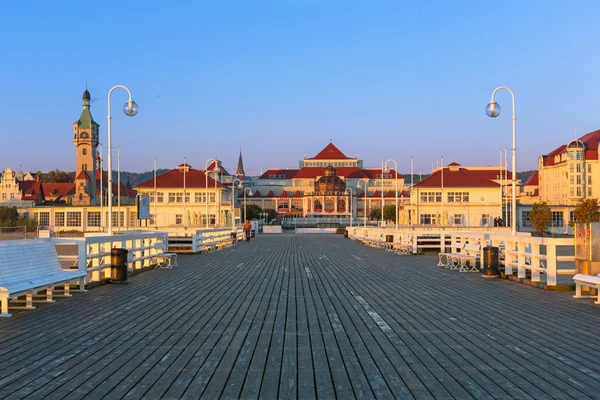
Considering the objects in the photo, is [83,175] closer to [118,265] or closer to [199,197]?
[199,197]

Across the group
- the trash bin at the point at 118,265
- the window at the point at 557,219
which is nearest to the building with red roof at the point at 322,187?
the window at the point at 557,219

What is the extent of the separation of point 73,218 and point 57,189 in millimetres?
66415

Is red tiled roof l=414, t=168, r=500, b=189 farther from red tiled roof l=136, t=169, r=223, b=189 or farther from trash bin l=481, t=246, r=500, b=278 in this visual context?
trash bin l=481, t=246, r=500, b=278

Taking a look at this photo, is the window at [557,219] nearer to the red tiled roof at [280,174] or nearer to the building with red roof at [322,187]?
the building with red roof at [322,187]

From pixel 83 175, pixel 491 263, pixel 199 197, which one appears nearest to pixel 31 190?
pixel 83 175

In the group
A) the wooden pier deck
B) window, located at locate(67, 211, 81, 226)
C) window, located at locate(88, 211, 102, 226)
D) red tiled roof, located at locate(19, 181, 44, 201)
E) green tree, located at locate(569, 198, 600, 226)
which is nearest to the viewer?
the wooden pier deck

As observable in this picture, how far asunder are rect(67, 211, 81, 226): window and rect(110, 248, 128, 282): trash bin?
81739 millimetres

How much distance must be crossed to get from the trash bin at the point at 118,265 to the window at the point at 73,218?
268ft

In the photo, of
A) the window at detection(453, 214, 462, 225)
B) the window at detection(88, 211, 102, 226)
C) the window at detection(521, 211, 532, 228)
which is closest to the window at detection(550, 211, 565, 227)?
the window at detection(521, 211, 532, 228)

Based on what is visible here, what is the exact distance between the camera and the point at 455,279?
57.2 ft

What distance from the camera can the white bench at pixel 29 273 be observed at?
34.4ft

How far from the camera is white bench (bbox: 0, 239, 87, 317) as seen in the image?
1048cm

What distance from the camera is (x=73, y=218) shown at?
305ft

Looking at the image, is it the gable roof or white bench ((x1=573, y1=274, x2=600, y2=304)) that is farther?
the gable roof
